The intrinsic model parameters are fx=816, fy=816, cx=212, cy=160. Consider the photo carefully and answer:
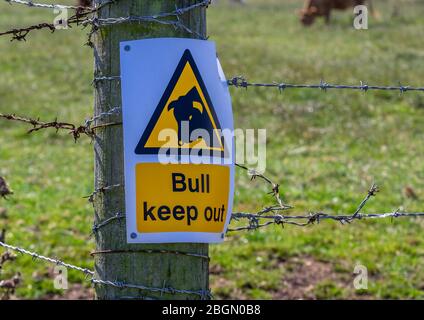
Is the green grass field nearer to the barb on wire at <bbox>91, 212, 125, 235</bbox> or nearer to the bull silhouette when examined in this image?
the barb on wire at <bbox>91, 212, 125, 235</bbox>

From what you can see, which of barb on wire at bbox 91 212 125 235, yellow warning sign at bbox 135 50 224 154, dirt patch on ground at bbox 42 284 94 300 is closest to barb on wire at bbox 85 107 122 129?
yellow warning sign at bbox 135 50 224 154

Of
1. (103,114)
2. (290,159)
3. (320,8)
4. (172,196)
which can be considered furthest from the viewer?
(320,8)

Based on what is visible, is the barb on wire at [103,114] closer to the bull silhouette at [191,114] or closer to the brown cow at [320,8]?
the bull silhouette at [191,114]

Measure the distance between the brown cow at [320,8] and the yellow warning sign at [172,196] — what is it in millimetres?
26448

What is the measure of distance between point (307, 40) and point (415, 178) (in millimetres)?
14852

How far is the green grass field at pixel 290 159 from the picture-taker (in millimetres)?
7055

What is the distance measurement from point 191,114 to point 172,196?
310 millimetres

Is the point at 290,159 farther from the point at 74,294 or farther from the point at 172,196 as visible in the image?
the point at 172,196

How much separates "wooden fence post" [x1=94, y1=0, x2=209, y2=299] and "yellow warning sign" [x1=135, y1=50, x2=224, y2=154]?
Answer: 0.14 meters

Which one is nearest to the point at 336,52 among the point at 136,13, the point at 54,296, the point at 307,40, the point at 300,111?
the point at 307,40

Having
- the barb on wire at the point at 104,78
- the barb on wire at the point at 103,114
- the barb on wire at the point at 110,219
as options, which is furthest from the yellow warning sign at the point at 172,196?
the barb on wire at the point at 104,78

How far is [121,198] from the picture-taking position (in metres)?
3.04

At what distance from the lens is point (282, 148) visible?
42.8 feet

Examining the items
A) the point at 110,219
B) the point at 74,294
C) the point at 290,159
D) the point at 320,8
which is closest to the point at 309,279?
the point at 74,294
